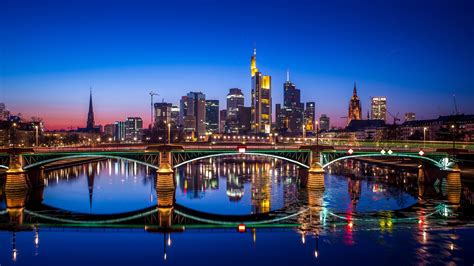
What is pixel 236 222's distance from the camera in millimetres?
55969

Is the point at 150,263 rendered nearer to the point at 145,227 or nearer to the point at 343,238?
the point at 145,227

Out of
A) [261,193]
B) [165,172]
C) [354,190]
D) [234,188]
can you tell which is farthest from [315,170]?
[165,172]

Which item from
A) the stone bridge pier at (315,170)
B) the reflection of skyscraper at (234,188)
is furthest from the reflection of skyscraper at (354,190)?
the reflection of skyscraper at (234,188)

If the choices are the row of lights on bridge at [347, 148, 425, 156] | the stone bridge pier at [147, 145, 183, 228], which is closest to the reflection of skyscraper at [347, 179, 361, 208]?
the row of lights on bridge at [347, 148, 425, 156]

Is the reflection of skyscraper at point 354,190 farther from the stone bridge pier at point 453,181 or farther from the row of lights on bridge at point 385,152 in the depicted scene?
the stone bridge pier at point 453,181

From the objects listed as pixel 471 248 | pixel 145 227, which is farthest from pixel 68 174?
pixel 471 248

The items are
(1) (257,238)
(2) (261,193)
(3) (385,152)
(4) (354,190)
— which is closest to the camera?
(1) (257,238)

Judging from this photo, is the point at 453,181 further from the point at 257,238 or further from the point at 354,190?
the point at 257,238

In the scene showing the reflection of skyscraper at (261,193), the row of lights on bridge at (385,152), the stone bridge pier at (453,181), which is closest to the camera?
the reflection of skyscraper at (261,193)

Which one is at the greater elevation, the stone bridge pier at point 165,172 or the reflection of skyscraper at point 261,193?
the stone bridge pier at point 165,172

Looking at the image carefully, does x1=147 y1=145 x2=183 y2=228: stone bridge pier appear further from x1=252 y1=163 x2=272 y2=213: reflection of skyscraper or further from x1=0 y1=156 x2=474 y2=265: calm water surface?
x1=252 y1=163 x2=272 y2=213: reflection of skyscraper

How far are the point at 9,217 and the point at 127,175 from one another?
60.4 meters

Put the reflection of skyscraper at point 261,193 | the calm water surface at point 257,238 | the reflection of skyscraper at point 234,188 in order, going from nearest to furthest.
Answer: the calm water surface at point 257,238
the reflection of skyscraper at point 261,193
the reflection of skyscraper at point 234,188

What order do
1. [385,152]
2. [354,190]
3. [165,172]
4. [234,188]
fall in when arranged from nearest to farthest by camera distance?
[165,172] < [354,190] < [385,152] < [234,188]
